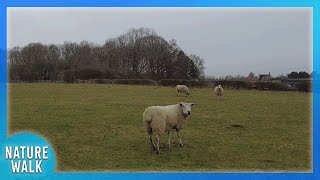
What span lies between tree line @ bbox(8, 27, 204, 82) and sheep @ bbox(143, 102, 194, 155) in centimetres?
80

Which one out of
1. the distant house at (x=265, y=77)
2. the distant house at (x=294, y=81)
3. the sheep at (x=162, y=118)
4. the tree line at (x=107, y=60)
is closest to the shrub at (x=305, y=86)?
the distant house at (x=294, y=81)

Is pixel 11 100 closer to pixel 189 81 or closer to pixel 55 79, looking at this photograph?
pixel 55 79

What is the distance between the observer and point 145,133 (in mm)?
10531

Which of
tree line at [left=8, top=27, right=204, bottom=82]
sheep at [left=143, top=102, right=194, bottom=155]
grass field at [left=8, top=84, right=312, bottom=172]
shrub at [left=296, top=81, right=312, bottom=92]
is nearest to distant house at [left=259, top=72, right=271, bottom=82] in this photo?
grass field at [left=8, top=84, right=312, bottom=172]

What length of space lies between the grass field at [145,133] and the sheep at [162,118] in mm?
513

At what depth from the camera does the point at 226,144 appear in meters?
9.47

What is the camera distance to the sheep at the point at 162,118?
840 centimetres

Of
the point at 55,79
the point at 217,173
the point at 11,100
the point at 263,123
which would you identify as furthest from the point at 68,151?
the point at 263,123

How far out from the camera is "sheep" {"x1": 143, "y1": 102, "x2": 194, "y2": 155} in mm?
8398

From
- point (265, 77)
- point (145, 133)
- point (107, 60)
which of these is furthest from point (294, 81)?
point (145, 133)

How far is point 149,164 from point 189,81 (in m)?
3.24

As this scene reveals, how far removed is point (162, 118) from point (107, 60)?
6.11 feet

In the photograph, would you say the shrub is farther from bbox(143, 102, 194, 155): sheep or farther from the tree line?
bbox(143, 102, 194, 155): sheep

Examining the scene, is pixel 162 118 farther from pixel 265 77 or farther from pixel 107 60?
pixel 265 77
